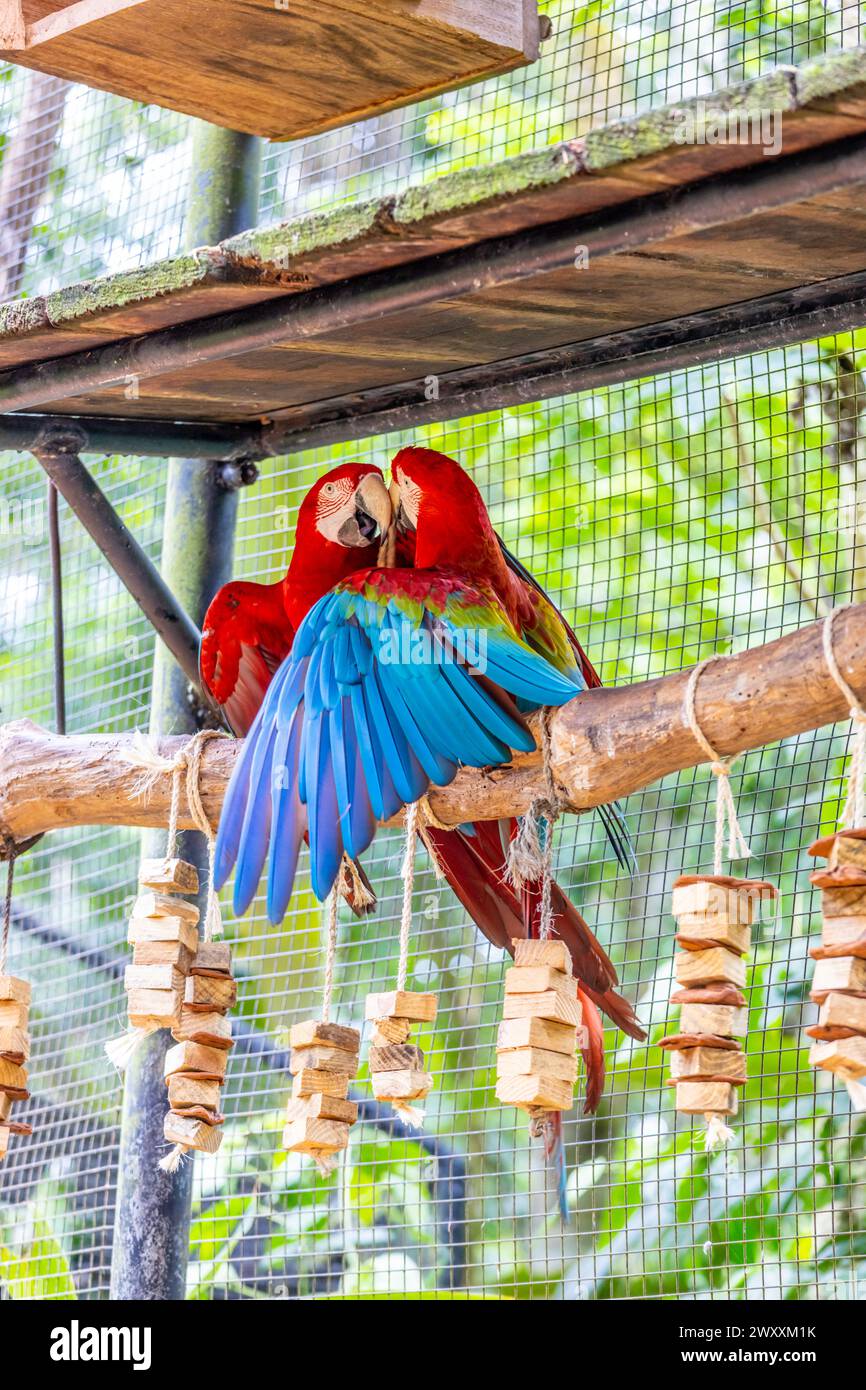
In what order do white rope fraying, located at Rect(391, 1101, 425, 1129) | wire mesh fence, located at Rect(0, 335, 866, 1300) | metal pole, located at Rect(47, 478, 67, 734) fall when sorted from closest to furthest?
white rope fraying, located at Rect(391, 1101, 425, 1129), metal pole, located at Rect(47, 478, 67, 734), wire mesh fence, located at Rect(0, 335, 866, 1300)

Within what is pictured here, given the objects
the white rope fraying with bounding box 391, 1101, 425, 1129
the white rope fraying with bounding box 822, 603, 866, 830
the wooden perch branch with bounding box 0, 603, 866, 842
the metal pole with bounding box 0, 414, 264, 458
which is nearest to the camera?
the white rope fraying with bounding box 822, 603, 866, 830

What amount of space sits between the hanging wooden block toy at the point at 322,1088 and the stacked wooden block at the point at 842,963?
0.49 m

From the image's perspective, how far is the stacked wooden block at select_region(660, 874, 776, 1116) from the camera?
1138 millimetres

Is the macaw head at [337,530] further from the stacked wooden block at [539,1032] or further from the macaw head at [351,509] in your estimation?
the stacked wooden block at [539,1032]

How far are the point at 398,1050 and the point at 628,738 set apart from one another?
1.06ft

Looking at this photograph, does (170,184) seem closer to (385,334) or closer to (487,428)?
(487,428)

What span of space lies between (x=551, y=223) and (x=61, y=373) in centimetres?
58

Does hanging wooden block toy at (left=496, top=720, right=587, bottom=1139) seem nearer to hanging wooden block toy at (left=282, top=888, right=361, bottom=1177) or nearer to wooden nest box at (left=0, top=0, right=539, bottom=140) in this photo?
hanging wooden block toy at (left=282, top=888, right=361, bottom=1177)

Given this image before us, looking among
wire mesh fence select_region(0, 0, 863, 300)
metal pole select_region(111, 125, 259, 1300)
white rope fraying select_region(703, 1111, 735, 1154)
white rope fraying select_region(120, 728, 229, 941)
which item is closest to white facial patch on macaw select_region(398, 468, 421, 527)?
white rope fraying select_region(120, 728, 229, 941)

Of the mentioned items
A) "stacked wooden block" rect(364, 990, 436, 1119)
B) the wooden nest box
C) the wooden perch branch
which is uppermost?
the wooden nest box

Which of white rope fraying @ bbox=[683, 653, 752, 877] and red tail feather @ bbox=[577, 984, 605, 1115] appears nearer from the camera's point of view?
white rope fraying @ bbox=[683, 653, 752, 877]

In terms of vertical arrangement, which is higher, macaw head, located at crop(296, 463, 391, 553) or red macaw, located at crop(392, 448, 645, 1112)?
macaw head, located at crop(296, 463, 391, 553)

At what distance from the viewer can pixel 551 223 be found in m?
1.17
